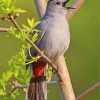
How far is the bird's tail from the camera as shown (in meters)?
1.31

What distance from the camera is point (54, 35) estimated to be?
52.9 inches

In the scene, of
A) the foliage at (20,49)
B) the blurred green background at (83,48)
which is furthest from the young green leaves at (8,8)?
the blurred green background at (83,48)

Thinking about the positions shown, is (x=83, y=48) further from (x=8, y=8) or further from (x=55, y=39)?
(x=8, y=8)

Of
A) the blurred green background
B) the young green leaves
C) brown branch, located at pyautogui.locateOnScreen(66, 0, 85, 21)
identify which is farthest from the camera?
the blurred green background

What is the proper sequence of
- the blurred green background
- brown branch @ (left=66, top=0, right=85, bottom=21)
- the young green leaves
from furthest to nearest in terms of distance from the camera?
1. the blurred green background
2. brown branch @ (left=66, top=0, right=85, bottom=21)
3. the young green leaves

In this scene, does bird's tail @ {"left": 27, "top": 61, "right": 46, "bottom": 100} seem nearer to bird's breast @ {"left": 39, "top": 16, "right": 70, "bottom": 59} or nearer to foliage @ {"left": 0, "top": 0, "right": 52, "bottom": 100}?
bird's breast @ {"left": 39, "top": 16, "right": 70, "bottom": 59}

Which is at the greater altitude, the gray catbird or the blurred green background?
the blurred green background

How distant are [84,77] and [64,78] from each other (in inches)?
54.5

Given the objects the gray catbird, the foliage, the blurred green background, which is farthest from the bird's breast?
the blurred green background

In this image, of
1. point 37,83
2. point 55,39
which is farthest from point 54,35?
point 37,83

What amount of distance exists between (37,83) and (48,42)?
0.10m

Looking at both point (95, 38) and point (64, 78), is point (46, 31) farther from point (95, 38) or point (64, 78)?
point (95, 38)

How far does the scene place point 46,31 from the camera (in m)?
1.36

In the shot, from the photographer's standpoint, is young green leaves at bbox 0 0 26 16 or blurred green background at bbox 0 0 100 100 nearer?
young green leaves at bbox 0 0 26 16
